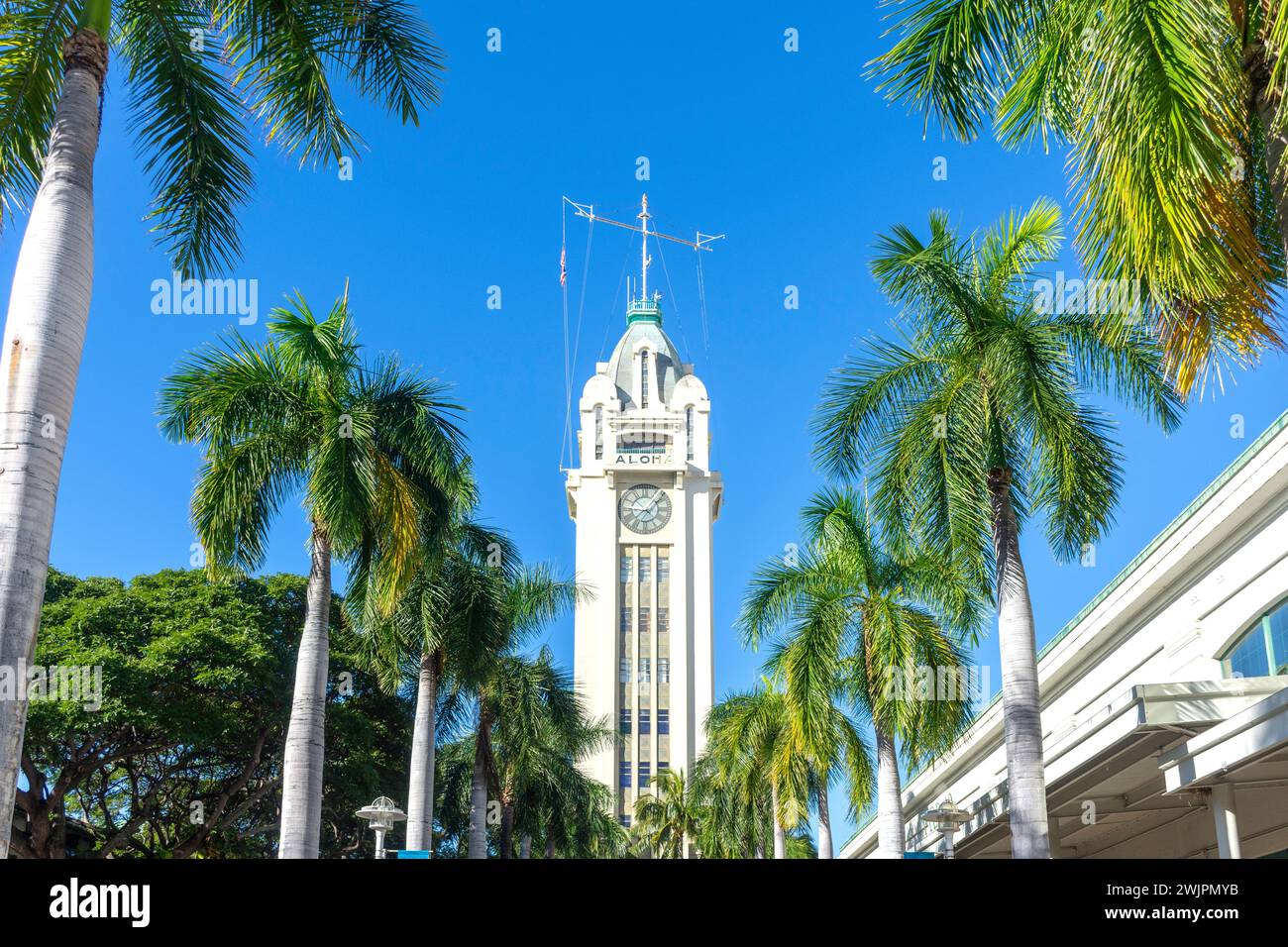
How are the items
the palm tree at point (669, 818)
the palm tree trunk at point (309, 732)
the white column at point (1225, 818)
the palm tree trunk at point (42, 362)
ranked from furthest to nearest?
the palm tree at point (669, 818)
the palm tree trunk at point (309, 732)
the white column at point (1225, 818)
the palm tree trunk at point (42, 362)

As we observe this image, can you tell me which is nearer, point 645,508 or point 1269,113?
point 1269,113

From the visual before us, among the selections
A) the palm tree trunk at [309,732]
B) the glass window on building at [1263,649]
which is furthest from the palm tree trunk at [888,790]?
the palm tree trunk at [309,732]

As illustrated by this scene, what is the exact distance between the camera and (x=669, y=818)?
263 ft

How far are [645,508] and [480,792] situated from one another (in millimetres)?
72779

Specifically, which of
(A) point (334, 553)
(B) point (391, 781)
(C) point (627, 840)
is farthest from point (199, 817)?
(C) point (627, 840)

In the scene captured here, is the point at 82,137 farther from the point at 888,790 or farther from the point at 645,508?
the point at 645,508

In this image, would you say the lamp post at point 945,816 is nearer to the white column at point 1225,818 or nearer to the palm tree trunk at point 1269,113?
the white column at point 1225,818

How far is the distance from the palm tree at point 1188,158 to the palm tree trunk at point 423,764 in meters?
19.9

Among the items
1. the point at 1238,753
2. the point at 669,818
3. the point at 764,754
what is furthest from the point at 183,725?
the point at 669,818

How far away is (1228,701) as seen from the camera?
1947cm

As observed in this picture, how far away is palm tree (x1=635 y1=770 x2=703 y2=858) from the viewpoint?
77.9 meters

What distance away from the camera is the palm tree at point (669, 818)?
77.9m

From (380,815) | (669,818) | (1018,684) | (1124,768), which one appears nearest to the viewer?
(1018,684)

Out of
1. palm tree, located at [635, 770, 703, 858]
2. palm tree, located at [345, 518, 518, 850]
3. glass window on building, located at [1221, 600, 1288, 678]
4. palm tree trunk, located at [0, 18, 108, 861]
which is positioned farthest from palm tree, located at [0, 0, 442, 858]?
palm tree, located at [635, 770, 703, 858]
